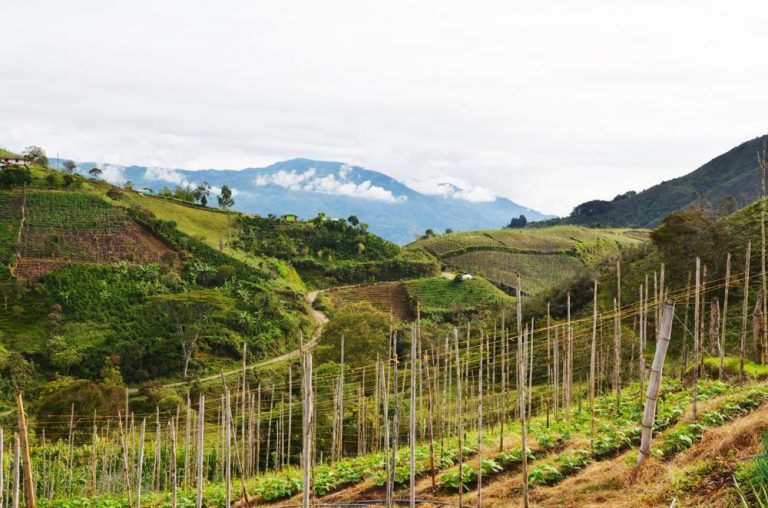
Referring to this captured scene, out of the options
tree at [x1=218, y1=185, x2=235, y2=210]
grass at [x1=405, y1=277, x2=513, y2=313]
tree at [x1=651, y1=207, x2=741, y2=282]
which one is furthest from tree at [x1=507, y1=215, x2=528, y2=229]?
tree at [x1=651, y1=207, x2=741, y2=282]

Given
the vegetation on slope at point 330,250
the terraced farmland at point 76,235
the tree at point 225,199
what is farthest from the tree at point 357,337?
the tree at point 225,199

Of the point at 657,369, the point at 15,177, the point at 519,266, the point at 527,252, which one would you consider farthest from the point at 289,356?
the point at 527,252

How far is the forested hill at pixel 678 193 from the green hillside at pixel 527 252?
18518 mm

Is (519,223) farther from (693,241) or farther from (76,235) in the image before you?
(693,241)

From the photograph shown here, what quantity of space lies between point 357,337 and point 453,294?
3192 centimetres

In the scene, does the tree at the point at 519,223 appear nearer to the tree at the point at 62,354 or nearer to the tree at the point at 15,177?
the tree at the point at 15,177

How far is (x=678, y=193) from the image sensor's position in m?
118

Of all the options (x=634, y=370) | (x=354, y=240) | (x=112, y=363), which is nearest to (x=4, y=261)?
(x=112, y=363)

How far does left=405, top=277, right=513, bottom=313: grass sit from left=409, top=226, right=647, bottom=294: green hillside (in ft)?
18.3

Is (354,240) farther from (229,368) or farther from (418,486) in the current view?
(418,486)

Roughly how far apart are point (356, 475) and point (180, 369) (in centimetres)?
3338

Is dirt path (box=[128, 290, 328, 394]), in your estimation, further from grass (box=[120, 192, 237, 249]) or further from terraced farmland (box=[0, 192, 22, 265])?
terraced farmland (box=[0, 192, 22, 265])

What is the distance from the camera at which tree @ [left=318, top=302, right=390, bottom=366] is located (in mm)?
34906

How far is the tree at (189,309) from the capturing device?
4512 centimetres
